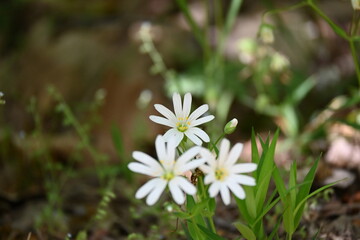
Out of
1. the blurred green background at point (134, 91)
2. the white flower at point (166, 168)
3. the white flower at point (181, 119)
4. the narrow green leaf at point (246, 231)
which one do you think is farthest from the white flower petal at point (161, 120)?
the blurred green background at point (134, 91)

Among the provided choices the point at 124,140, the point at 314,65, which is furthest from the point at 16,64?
the point at 314,65

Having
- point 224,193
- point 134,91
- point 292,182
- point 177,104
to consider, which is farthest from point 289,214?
point 134,91

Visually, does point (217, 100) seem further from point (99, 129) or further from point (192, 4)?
point (192, 4)

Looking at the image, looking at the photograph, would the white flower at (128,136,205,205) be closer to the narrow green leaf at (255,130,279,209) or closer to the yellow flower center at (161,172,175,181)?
the yellow flower center at (161,172,175,181)

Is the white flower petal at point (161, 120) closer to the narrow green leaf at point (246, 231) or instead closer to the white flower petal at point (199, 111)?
the white flower petal at point (199, 111)

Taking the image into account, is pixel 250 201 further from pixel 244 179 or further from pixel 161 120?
pixel 161 120
